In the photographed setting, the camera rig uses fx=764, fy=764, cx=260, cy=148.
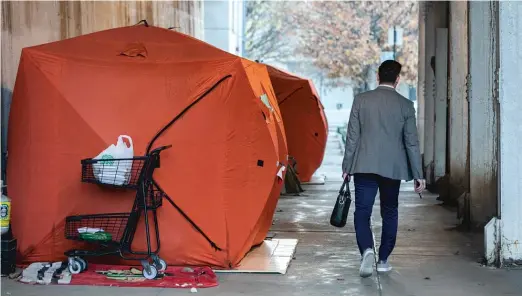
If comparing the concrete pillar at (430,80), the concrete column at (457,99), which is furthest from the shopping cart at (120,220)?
the concrete pillar at (430,80)

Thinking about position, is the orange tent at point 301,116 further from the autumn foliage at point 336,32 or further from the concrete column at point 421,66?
the autumn foliage at point 336,32

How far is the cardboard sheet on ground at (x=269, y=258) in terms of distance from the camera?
24.0 ft

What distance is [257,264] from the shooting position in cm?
755

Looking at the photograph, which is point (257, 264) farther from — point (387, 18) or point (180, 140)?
point (387, 18)

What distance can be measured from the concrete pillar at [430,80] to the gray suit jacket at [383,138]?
8847 mm

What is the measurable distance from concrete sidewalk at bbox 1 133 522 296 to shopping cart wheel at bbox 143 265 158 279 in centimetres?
24

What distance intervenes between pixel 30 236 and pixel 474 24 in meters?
5.85

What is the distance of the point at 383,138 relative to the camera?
6.98 metres

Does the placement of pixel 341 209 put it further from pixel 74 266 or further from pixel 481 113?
pixel 481 113

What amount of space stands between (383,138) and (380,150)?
0.12 metres

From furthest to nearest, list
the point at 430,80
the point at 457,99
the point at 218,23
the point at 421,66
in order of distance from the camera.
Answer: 1. the point at 218,23
2. the point at 421,66
3. the point at 430,80
4. the point at 457,99

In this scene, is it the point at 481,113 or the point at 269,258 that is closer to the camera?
the point at 269,258

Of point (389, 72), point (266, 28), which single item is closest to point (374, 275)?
point (389, 72)

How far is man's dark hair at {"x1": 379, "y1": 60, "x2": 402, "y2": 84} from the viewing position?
714 cm
